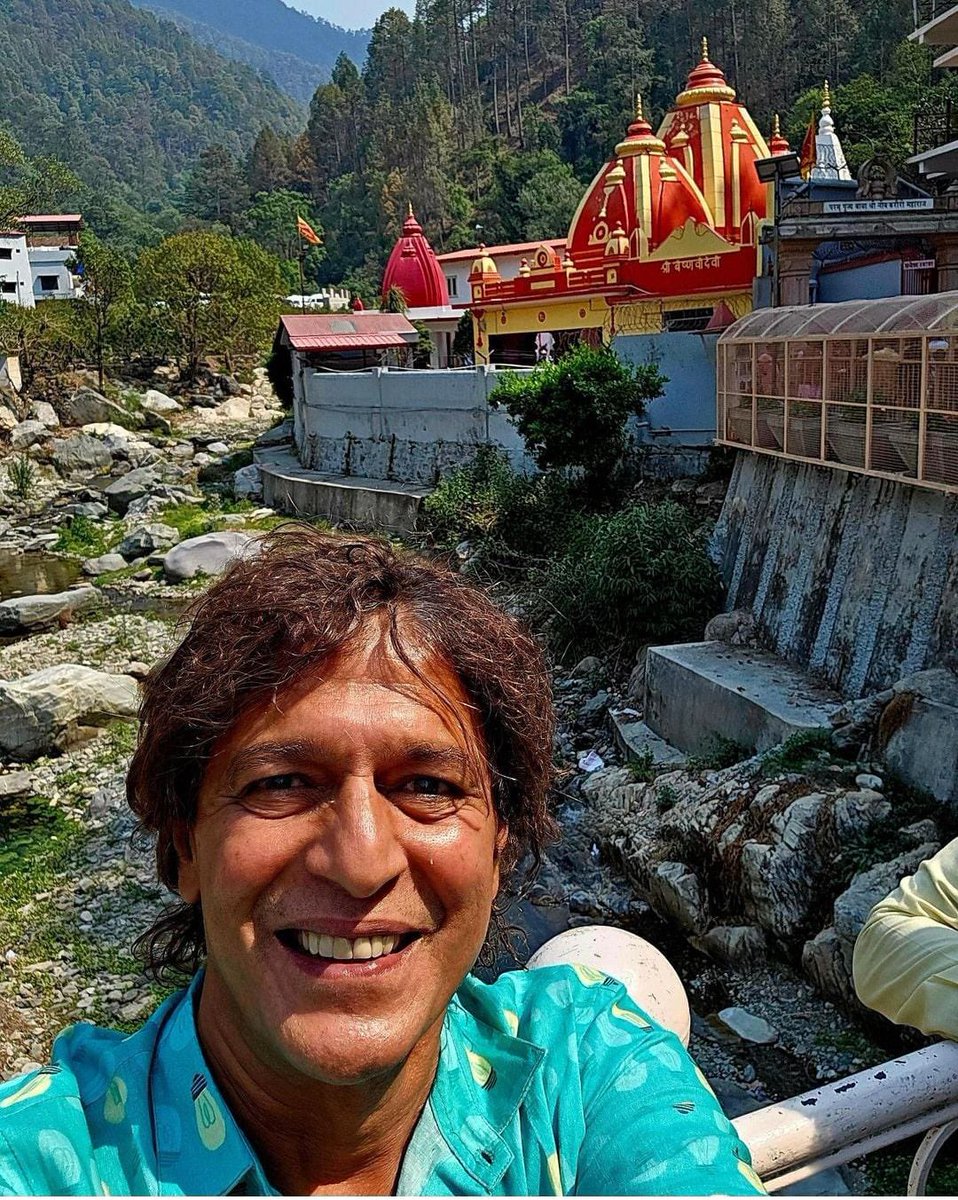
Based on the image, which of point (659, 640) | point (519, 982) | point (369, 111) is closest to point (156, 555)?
point (659, 640)

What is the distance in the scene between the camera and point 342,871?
1312 millimetres

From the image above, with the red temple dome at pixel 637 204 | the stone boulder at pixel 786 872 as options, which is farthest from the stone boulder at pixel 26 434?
the stone boulder at pixel 786 872

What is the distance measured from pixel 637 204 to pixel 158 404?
1709cm

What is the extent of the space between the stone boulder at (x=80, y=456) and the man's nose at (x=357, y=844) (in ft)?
97.2

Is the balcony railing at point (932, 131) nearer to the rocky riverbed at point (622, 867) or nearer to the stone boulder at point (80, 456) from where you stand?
the rocky riverbed at point (622, 867)

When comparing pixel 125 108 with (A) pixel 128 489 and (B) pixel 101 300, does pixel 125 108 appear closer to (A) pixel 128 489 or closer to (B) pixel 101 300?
(B) pixel 101 300

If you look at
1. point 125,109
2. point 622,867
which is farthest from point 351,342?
point 125,109

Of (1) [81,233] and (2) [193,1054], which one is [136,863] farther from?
(1) [81,233]

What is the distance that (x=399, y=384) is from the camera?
21.4 metres

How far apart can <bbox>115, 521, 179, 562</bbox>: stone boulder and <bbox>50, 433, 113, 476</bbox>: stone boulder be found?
8563 mm

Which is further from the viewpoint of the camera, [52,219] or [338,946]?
[52,219]

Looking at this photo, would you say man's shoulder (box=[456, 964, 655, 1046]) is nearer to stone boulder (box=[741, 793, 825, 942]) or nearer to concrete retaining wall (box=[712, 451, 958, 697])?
stone boulder (box=[741, 793, 825, 942])

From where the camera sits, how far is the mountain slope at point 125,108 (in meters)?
126

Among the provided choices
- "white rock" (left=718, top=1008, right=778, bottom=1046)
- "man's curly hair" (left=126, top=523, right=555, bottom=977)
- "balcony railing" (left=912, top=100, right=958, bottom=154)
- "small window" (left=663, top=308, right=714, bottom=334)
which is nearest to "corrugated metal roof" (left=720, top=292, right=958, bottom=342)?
"white rock" (left=718, top=1008, right=778, bottom=1046)
